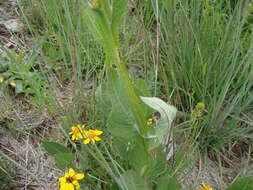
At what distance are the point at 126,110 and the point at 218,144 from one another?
0.57m

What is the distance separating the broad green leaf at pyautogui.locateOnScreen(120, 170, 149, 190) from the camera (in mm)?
518

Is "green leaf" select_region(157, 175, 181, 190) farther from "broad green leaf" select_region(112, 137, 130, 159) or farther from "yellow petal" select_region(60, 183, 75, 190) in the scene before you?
"yellow petal" select_region(60, 183, 75, 190)

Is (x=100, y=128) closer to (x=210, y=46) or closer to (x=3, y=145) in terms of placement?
(x=3, y=145)

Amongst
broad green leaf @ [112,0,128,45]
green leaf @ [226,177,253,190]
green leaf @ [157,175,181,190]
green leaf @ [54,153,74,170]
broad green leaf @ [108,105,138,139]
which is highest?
broad green leaf @ [112,0,128,45]

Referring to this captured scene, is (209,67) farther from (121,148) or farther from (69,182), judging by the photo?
(69,182)

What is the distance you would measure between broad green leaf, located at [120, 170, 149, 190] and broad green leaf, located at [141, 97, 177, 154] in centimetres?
7

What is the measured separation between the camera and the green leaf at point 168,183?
0.57 m

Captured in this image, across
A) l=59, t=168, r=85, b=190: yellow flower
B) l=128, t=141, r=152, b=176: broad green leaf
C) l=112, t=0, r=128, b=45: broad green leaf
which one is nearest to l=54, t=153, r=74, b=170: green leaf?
l=59, t=168, r=85, b=190: yellow flower

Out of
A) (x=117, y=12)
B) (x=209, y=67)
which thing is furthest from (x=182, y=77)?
(x=117, y=12)

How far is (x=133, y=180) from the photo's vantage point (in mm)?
529

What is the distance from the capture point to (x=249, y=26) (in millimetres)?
1197

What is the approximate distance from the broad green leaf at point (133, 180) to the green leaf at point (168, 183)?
6 cm

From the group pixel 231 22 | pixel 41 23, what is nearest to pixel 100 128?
pixel 231 22

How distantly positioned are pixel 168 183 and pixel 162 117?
0.18 m
